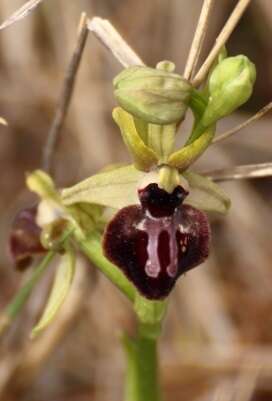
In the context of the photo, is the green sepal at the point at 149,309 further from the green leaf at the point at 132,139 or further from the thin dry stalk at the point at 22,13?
the thin dry stalk at the point at 22,13

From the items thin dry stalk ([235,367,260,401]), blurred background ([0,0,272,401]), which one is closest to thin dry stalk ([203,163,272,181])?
thin dry stalk ([235,367,260,401])

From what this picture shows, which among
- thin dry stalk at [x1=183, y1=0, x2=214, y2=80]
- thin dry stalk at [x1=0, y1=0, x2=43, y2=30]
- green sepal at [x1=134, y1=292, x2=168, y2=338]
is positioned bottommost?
green sepal at [x1=134, y1=292, x2=168, y2=338]

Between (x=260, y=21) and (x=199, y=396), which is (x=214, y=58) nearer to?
(x=199, y=396)

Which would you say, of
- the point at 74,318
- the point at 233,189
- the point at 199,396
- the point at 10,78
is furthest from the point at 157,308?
the point at 10,78

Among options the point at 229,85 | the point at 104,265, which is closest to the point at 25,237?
the point at 104,265

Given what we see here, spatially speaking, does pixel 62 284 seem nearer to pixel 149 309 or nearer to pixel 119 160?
pixel 149 309

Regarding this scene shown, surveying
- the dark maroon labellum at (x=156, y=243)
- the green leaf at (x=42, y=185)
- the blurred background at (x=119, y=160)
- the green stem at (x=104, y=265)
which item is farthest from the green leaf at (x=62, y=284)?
the blurred background at (x=119, y=160)

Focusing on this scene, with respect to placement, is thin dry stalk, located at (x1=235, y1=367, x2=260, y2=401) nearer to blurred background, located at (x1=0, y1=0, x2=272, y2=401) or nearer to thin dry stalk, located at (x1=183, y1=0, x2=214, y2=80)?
blurred background, located at (x1=0, y1=0, x2=272, y2=401)
